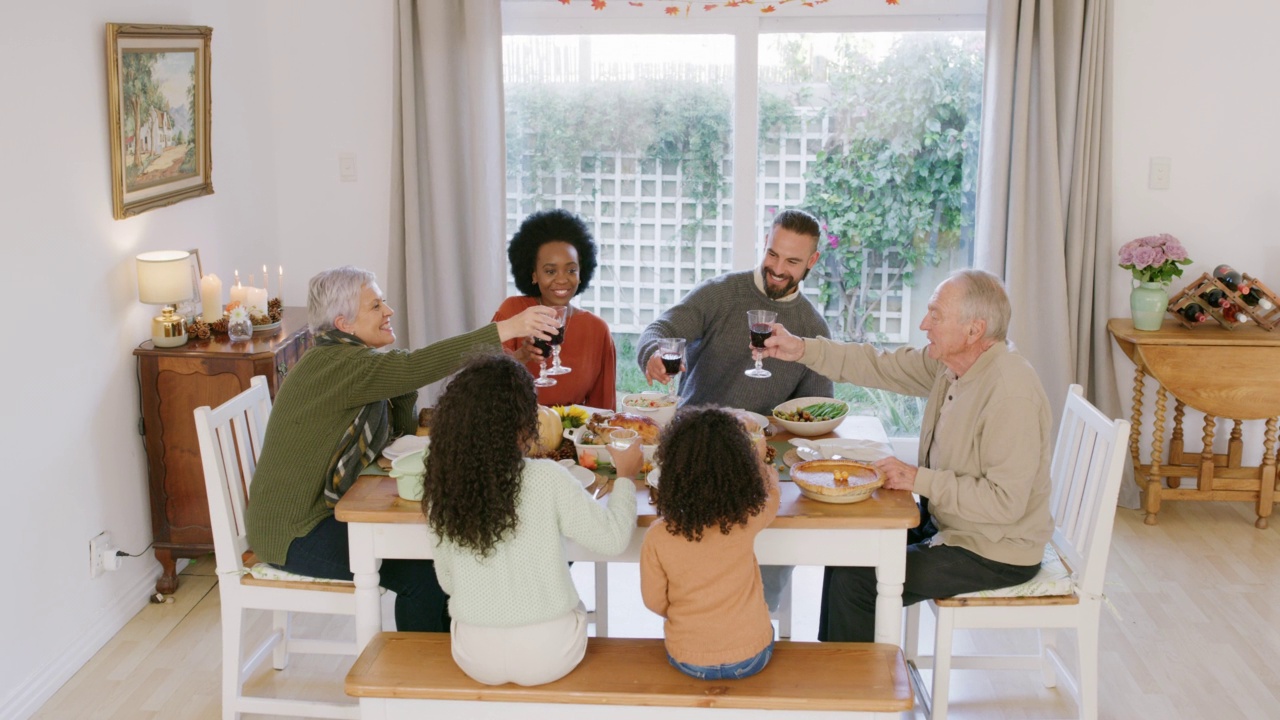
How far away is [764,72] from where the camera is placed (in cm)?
441

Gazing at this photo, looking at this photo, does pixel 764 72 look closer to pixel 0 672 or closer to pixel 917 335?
pixel 917 335

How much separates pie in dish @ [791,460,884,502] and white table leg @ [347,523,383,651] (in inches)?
36.2

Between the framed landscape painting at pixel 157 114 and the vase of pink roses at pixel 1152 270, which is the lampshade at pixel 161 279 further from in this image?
the vase of pink roses at pixel 1152 270

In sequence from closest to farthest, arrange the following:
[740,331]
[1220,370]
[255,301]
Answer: [740,331] < [255,301] < [1220,370]

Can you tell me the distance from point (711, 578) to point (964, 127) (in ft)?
8.99

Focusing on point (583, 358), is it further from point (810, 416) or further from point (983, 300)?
point (983, 300)

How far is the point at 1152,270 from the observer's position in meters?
4.09

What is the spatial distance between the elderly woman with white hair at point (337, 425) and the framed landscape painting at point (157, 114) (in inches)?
38.3

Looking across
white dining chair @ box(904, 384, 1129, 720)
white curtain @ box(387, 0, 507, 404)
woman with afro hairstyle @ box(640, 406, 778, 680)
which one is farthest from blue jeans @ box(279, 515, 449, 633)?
white curtain @ box(387, 0, 507, 404)

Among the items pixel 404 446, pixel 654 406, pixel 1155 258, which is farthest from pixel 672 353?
pixel 1155 258

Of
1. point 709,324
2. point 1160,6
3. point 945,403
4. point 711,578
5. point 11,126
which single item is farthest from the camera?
point 1160,6

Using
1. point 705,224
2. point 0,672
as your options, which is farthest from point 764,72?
point 0,672

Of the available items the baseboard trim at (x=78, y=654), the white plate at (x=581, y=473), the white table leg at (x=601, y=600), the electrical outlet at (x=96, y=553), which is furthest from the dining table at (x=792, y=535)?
the electrical outlet at (x=96, y=553)

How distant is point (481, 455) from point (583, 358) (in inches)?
51.9
